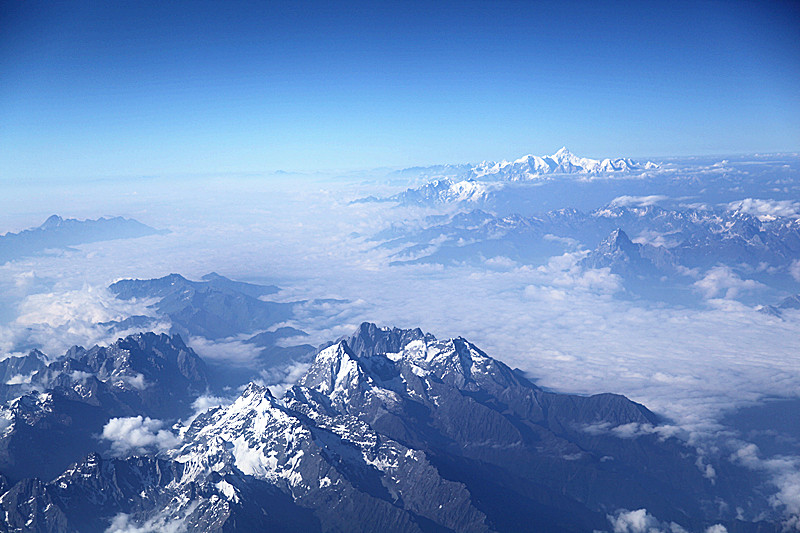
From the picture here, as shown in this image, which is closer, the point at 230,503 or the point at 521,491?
the point at 230,503

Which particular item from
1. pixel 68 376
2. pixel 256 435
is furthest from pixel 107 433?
pixel 256 435

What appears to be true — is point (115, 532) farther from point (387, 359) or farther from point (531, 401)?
point (531, 401)

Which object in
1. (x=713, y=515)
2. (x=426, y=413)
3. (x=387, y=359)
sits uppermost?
(x=387, y=359)

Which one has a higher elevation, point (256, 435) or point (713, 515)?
point (256, 435)

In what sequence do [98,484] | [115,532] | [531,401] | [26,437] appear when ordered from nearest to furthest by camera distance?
[115,532], [98,484], [26,437], [531,401]

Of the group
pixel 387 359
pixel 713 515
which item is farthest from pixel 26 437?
pixel 713 515

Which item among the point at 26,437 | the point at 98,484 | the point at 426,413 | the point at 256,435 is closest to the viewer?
the point at 98,484

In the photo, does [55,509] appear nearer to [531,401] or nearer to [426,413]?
[426,413]
